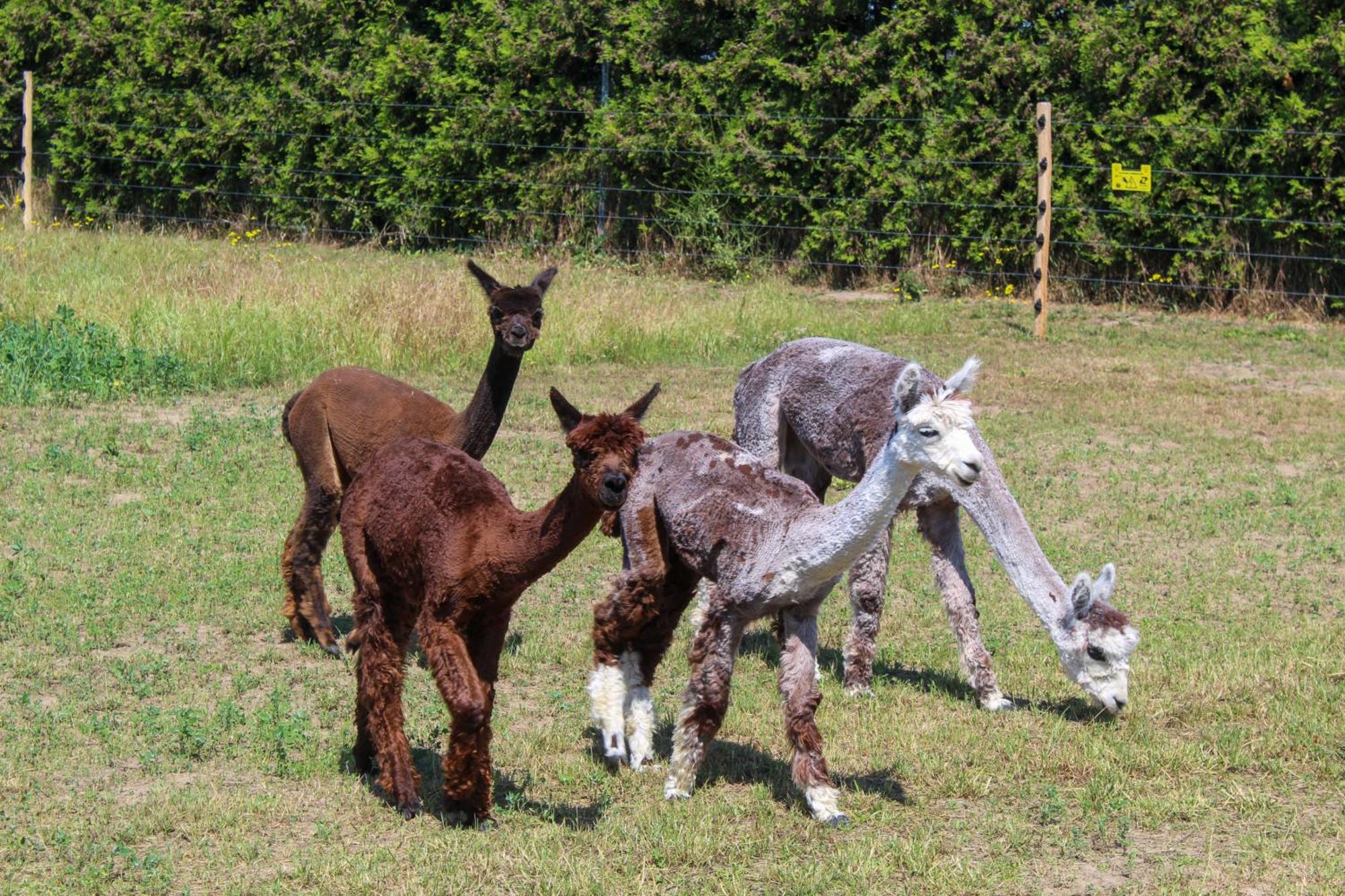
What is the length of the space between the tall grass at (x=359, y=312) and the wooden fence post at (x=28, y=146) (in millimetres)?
3847

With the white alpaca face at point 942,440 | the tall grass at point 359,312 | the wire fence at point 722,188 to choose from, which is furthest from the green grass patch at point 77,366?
the white alpaca face at point 942,440

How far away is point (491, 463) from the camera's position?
11508mm

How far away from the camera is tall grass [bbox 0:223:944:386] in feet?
46.0

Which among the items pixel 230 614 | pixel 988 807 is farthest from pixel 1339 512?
pixel 230 614

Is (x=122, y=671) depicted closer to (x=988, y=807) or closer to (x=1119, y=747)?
(x=988, y=807)

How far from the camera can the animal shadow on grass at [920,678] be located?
7492mm

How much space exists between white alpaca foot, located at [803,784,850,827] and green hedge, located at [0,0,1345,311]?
1275 centimetres

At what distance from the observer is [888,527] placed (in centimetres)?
714

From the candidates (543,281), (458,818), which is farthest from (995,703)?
(543,281)

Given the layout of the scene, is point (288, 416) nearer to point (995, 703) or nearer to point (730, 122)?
point (995, 703)

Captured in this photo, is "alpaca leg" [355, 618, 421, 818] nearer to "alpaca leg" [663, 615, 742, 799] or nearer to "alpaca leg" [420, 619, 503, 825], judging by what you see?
"alpaca leg" [420, 619, 503, 825]

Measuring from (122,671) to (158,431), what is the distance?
15.4 ft

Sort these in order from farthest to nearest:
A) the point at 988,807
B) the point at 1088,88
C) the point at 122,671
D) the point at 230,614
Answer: the point at 1088,88 → the point at 230,614 → the point at 122,671 → the point at 988,807

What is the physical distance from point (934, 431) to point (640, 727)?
6.52ft
